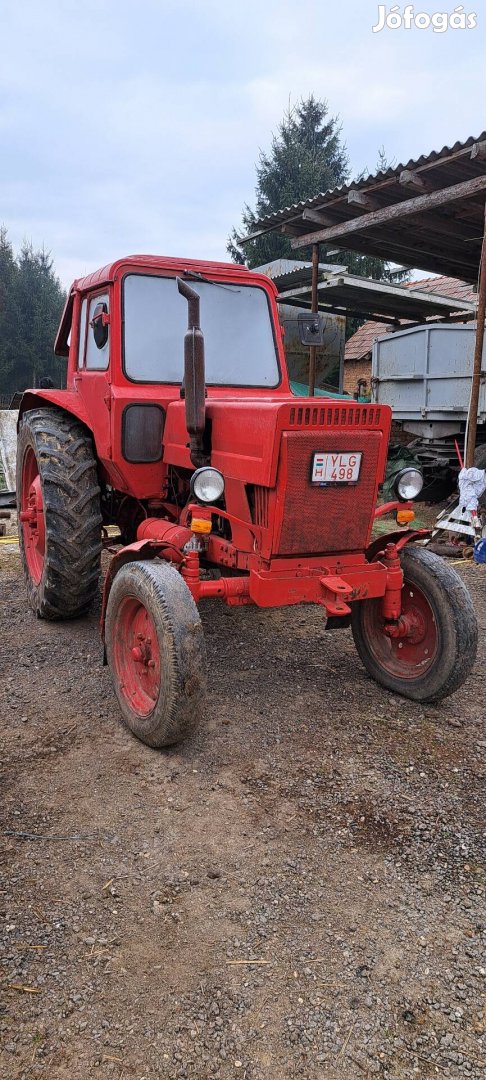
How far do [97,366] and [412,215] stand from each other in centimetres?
460

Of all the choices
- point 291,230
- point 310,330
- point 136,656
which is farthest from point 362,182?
point 136,656

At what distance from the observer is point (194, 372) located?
3.38m

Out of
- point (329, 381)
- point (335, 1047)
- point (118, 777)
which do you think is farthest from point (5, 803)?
point (329, 381)

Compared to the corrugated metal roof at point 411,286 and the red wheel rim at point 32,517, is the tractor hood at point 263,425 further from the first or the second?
the corrugated metal roof at point 411,286

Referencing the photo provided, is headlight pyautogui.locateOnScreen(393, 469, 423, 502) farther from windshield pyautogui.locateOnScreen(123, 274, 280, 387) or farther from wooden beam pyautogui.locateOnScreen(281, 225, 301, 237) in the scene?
wooden beam pyautogui.locateOnScreen(281, 225, 301, 237)

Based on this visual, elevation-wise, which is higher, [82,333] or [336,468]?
[82,333]

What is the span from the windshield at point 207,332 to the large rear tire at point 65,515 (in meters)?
0.71

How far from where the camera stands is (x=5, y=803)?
113 inches

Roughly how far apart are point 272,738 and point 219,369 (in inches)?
85.5

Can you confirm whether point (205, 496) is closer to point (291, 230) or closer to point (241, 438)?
point (241, 438)

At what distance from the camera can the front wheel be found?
358 centimetres

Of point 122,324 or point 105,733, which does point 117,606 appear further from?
point 122,324

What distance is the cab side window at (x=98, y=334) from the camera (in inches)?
161

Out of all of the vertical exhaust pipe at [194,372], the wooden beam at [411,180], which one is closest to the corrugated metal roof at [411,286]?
the wooden beam at [411,180]
